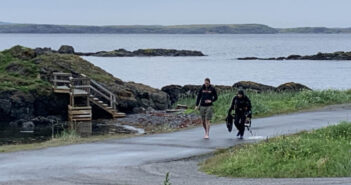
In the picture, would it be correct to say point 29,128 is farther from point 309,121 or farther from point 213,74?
point 213,74

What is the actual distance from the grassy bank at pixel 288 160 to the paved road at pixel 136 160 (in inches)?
26.2

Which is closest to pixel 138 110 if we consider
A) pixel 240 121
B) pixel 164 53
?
pixel 240 121

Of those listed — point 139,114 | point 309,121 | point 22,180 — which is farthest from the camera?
point 139,114

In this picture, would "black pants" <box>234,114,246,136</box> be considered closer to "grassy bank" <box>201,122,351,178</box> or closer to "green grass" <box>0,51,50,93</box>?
"grassy bank" <box>201,122,351,178</box>

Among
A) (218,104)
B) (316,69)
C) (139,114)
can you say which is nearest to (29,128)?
(139,114)

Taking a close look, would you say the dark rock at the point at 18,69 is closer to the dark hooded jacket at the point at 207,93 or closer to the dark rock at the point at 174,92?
the dark rock at the point at 174,92

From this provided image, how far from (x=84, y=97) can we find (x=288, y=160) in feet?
81.9

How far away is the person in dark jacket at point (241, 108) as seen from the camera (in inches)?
842

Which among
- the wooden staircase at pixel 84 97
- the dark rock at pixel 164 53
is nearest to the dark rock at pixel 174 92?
the wooden staircase at pixel 84 97

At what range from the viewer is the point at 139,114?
40.0 m

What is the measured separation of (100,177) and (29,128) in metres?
20.9

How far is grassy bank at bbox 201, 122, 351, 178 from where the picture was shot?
1465cm

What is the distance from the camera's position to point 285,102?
32.9m

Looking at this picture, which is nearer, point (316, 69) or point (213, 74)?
point (213, 74)
